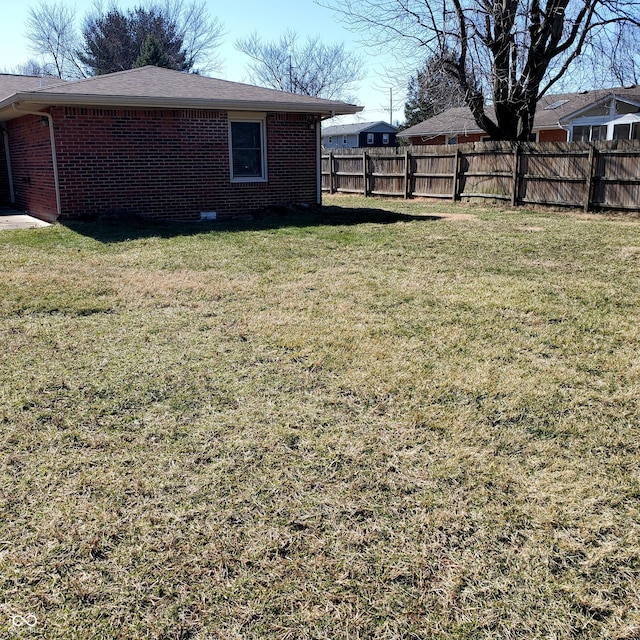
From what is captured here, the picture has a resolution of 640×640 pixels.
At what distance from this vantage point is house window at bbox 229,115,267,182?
12938mm

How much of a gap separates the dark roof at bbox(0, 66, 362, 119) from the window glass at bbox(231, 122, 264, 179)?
0.65 meters

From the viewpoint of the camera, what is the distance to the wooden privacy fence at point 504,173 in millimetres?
13219

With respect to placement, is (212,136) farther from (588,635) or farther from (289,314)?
Answer: (588,635)

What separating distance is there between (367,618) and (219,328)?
3.44 m

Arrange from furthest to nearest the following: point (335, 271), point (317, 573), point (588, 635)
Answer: point (335, 271), point (317, 573), point (588, 635)

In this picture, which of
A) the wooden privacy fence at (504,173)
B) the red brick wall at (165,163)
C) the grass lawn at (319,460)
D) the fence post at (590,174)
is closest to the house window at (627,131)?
the wooden privacy fence at (504,173)

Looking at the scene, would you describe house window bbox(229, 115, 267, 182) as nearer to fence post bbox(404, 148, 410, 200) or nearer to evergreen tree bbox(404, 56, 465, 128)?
fence post bbox(404, 148, 410, 200)

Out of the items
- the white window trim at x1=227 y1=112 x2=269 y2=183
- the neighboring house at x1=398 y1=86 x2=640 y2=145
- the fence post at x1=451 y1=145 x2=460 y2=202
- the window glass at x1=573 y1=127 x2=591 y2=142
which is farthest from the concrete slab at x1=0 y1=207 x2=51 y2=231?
the window glass at x1=573 y1=127 x2=591 y2=142

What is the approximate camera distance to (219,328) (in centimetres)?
523

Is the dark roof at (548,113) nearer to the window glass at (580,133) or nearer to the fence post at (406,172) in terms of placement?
the window glass at (580,133)

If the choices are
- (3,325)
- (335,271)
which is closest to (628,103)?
(335,271)

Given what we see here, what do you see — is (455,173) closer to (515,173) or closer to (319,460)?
(515,173)

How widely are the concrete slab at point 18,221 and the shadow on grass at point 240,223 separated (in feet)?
3.59

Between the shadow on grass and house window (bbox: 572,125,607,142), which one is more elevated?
house window (bbox: 572,125,607,142)
